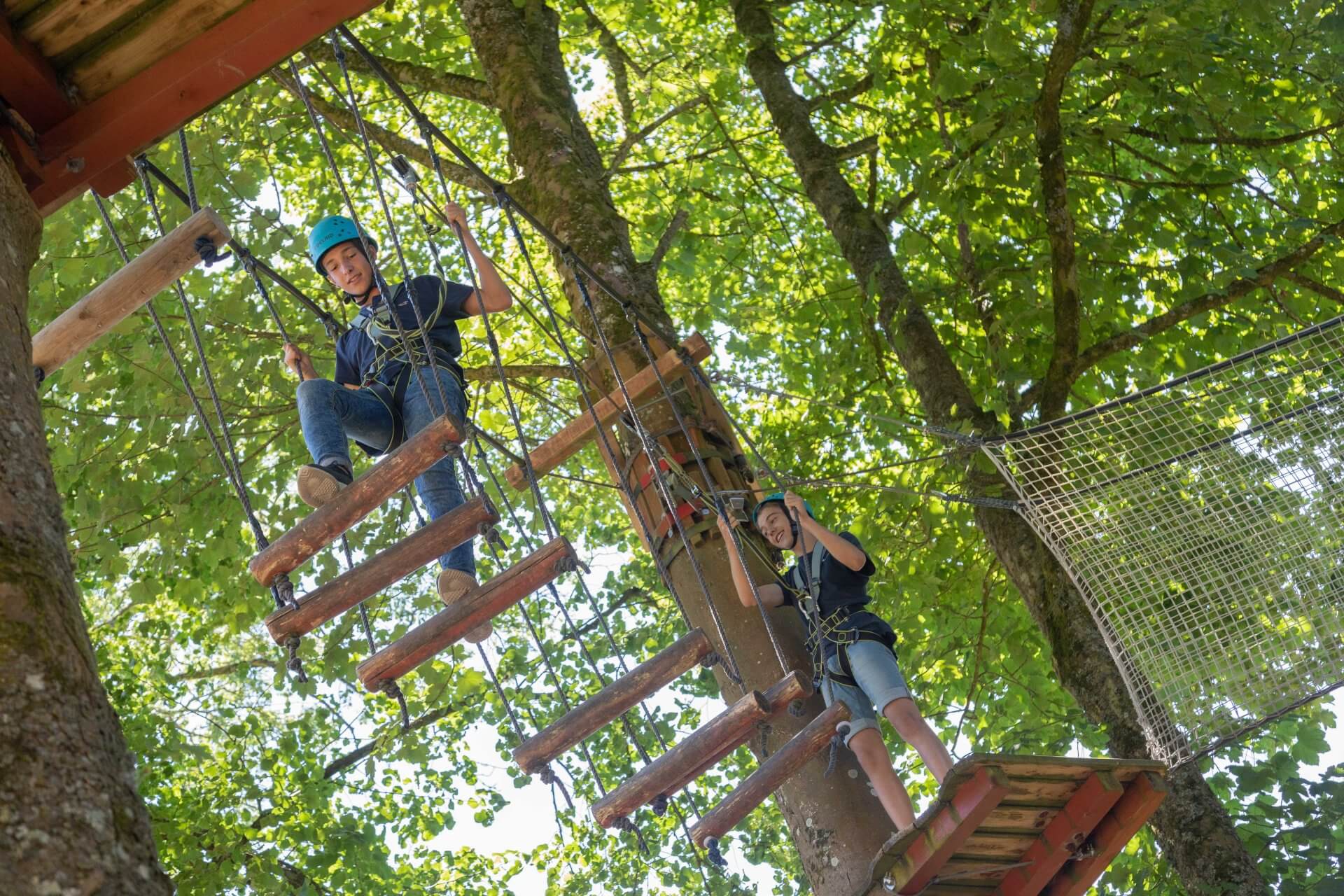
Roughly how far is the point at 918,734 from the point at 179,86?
269 centimetres

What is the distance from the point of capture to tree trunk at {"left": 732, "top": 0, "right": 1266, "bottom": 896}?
178 inches

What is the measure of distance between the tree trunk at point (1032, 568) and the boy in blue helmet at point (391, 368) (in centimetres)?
219

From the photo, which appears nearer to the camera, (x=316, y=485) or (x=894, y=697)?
(x=316, y=485)

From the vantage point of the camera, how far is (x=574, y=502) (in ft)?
33.5

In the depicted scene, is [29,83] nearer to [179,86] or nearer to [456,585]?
[179,86]

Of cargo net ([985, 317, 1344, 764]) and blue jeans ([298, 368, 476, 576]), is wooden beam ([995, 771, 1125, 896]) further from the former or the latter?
blue jeans ([298, 368, 476, 576])

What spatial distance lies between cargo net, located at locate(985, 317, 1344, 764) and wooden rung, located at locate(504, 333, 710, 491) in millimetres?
1130

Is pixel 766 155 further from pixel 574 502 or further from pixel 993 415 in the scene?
pixel 993 415

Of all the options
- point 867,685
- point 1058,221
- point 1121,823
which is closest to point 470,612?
point 867,685

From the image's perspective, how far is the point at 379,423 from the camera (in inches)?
163

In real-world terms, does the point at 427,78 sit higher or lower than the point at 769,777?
higher

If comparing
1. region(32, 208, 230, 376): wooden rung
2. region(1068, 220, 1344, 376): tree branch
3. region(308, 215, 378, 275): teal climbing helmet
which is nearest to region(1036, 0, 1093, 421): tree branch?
region(1068, 220, 1344, 376): tree branch

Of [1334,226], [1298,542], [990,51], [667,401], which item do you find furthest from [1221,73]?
[667,401]

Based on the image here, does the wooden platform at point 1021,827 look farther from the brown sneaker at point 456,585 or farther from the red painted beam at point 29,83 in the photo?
the red painted beam at point 29,83
